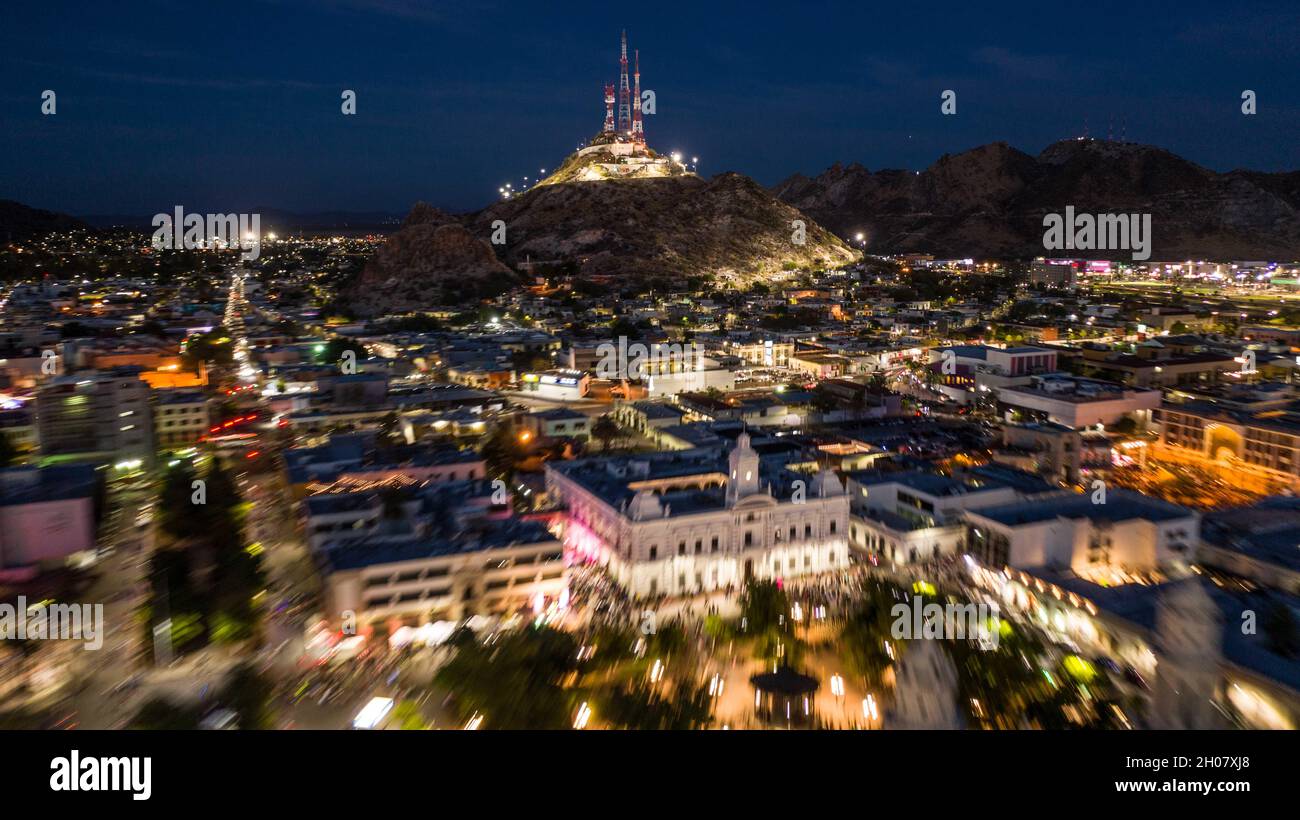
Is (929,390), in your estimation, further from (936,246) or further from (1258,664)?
(936,246)

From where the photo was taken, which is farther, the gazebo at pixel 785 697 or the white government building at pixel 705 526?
the white government building at pixel 705 526

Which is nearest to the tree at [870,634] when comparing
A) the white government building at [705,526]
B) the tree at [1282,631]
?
the white government building at [705,526]

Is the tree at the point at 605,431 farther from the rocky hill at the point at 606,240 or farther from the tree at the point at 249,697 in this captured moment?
the rocky hill at the point at 606,240

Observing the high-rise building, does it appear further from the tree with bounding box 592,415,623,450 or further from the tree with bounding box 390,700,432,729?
the tree with bounding box 390,700,432,729

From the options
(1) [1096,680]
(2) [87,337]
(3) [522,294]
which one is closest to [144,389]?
(2) [87,337]

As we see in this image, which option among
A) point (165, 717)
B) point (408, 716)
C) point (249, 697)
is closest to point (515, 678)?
point (408, 716)
